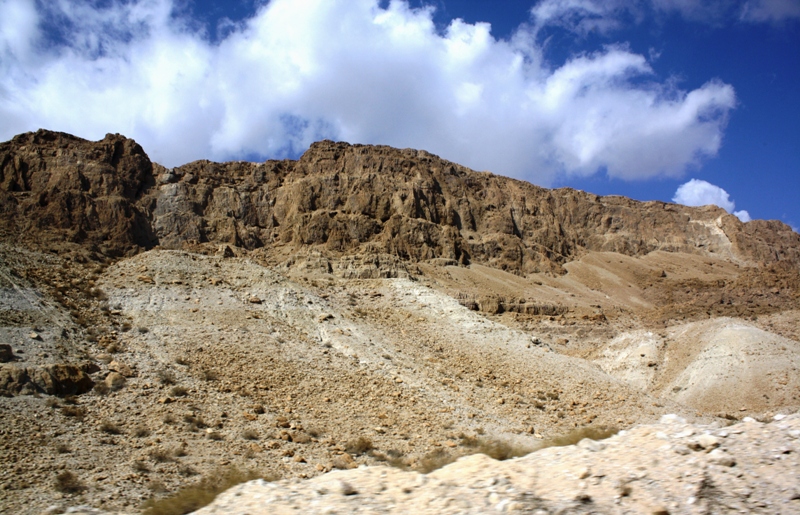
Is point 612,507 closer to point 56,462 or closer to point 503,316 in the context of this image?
point 56,462

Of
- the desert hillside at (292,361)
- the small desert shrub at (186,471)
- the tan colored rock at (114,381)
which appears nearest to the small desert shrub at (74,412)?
the desert hillside at (292,361)

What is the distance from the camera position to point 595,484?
7.20m

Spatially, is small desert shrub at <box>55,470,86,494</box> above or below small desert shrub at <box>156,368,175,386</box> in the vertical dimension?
below

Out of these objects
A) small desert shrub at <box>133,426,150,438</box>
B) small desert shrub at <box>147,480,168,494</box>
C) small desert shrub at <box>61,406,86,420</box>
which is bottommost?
small desert shrub at <box>147,480,168,494</box>

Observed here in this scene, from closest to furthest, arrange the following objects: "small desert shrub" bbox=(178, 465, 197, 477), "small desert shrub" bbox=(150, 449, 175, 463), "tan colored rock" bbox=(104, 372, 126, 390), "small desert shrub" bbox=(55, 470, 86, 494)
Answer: "small desert shrub" bbox=(55, 470, 86, 494)
"small desert shrub" bbox=(178, 465, 197, 477)
"small desert shrub" bbox=(150, 449, 175, 463)
"tan colored rock" bbox=(104, 372, 126, 390)

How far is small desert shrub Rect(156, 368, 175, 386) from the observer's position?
595 inches

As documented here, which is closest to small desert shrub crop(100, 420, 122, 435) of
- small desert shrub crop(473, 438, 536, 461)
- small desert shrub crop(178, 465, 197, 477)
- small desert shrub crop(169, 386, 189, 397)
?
small desert shrub crop(169, 386, 189, 397)

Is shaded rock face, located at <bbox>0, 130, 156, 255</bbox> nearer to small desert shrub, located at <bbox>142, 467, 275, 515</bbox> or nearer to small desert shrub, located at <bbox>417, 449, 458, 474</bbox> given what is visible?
small desert shrub, located at <bbox>142, 467, 275, 515</bbox>

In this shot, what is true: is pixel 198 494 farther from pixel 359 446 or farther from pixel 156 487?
pixel 359 446

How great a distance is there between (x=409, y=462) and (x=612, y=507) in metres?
6.62

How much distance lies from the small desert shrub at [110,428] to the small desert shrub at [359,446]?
539cm

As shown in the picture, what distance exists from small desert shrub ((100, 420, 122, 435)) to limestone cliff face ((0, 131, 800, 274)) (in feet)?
137

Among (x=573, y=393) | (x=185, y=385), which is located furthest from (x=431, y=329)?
(x=185, y=385)

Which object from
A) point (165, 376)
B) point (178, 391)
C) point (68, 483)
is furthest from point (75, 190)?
point (68, 483)
